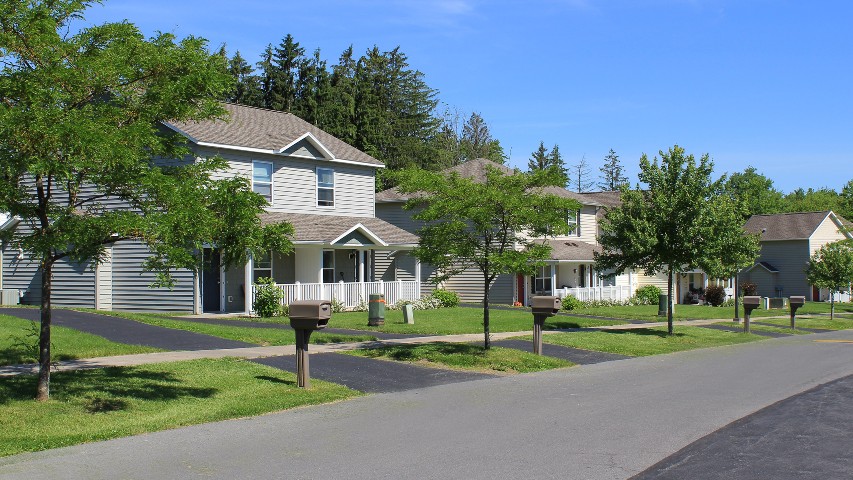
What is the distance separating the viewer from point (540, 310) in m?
19.6

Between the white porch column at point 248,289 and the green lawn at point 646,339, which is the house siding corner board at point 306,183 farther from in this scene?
the green lawn at point 646,339

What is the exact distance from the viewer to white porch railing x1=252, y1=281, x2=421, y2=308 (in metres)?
29.2

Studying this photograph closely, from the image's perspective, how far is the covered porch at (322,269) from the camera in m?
29.4

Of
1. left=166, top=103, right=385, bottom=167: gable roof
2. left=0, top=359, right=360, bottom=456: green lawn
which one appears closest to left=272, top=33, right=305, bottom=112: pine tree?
left=166, top=103, right=385, bottom=167: gable roof

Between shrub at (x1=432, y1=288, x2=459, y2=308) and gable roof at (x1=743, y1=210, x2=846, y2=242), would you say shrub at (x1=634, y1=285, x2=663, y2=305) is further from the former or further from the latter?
gable roof at (x1=743, y1=210, x2=846, y2=242)

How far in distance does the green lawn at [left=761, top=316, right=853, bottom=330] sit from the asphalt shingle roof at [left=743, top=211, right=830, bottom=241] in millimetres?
21368

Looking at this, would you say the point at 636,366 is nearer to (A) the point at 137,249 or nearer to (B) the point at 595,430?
(B) the point at 595,430

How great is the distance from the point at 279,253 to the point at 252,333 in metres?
9.28

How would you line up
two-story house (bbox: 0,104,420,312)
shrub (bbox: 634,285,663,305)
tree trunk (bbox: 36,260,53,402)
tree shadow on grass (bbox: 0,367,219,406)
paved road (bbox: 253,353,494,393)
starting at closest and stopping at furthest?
tree trunk (bbox: 36,260,53,402) → tree shadow on grass (bbox: 0,367,219,406) → paved road (bbox: 253,353,494,393) → two-story house (bbox: 0,104,420,312) → shrub (bbox: 634,285,663,305)

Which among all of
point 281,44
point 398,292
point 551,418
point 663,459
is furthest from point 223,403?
point 281,44

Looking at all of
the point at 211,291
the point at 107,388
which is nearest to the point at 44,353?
the point at 107,388

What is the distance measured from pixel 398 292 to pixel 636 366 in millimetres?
16164

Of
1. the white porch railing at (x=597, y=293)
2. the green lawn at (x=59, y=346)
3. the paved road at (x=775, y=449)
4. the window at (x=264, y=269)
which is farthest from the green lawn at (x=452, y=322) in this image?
the paved road at (x=775, y=449)

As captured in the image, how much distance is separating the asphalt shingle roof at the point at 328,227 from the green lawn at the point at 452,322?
9.74 feet
